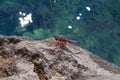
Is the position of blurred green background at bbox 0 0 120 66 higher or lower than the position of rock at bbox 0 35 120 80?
lower

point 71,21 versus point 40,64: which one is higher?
point 40,64

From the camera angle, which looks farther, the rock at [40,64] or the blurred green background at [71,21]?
Result: the blurred green background at [71,21]

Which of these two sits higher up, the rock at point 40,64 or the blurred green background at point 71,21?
the rock at point 40,64

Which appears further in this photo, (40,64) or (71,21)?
(71,21)

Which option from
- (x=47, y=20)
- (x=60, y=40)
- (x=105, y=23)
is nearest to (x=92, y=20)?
(x=105, y=23)
